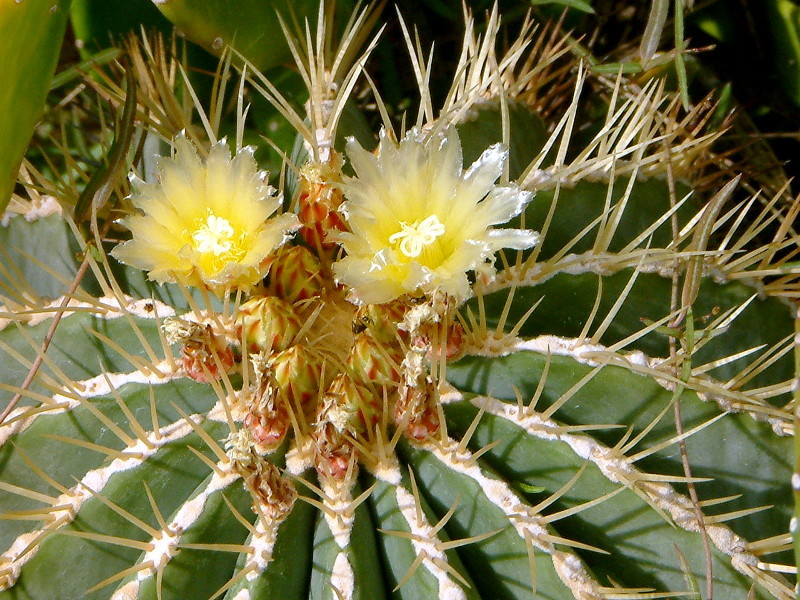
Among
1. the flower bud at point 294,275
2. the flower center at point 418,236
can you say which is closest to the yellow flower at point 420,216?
the flower center at point 418,236

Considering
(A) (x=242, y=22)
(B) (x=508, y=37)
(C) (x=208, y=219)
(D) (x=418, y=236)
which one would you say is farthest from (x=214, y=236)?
(B) (x=508, y=37)

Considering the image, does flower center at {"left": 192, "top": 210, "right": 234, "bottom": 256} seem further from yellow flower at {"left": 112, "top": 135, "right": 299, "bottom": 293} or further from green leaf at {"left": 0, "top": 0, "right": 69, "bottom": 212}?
green leaf at {"left": 0, "top": 0, "right": 69, "bottom": 212}

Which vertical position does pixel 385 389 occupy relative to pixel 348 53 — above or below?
below

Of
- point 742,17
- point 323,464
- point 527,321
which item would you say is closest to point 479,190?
point 527,321

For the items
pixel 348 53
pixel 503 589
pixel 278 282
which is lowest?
pixel 503 589

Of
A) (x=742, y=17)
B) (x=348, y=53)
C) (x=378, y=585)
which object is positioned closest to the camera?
(x=378, y=585)

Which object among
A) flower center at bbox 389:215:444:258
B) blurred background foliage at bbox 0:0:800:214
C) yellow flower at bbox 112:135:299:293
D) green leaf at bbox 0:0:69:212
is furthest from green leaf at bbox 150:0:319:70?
flower center at bbox 389:215:444:258

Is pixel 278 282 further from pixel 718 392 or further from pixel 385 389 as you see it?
pixel 718 392
